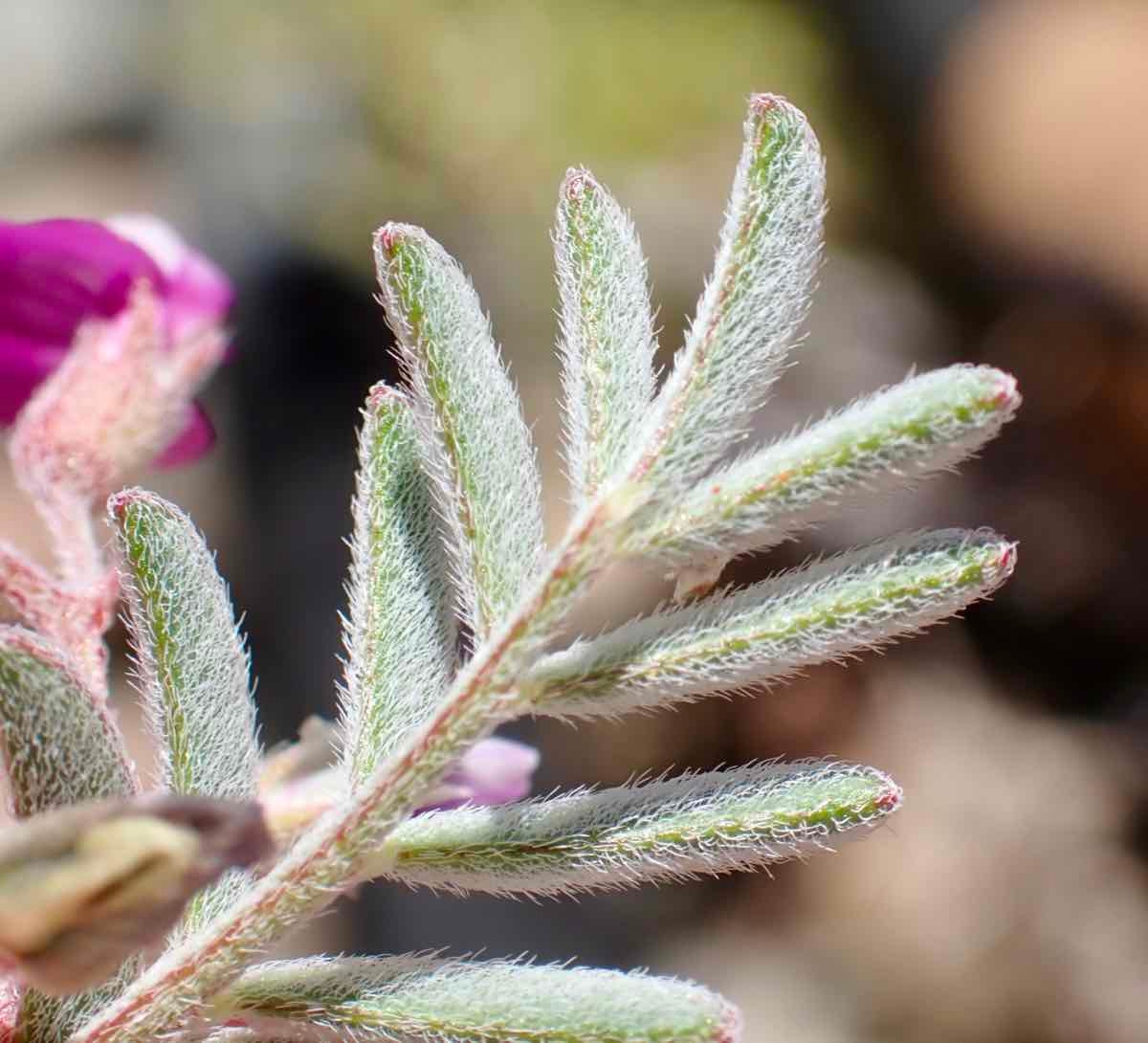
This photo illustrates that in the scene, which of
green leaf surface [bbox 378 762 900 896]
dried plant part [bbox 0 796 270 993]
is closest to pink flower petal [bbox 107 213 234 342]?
green leaf surface [bbox 378 762 900 896]

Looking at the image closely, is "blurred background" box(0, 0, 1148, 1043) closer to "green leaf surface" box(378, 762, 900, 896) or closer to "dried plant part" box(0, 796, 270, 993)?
"green leaf surface" box(378, 762, 900, 896)

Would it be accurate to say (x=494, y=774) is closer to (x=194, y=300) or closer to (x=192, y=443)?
(x=192, y=443)

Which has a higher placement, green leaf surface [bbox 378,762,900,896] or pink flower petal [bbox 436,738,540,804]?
green leaf surface [bbox 378,762,900,896]

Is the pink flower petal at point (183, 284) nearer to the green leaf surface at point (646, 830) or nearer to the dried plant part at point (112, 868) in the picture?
the green leaf surface at point (646, 830)

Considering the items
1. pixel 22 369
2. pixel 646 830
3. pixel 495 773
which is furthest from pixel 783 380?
pixel 646 830

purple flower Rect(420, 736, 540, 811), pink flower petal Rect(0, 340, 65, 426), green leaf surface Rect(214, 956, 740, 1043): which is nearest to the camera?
green leaf surface Rect(214, 956, 740, 1043)

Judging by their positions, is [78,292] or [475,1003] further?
[78,292]

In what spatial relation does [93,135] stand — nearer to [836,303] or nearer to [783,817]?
[836,303]
